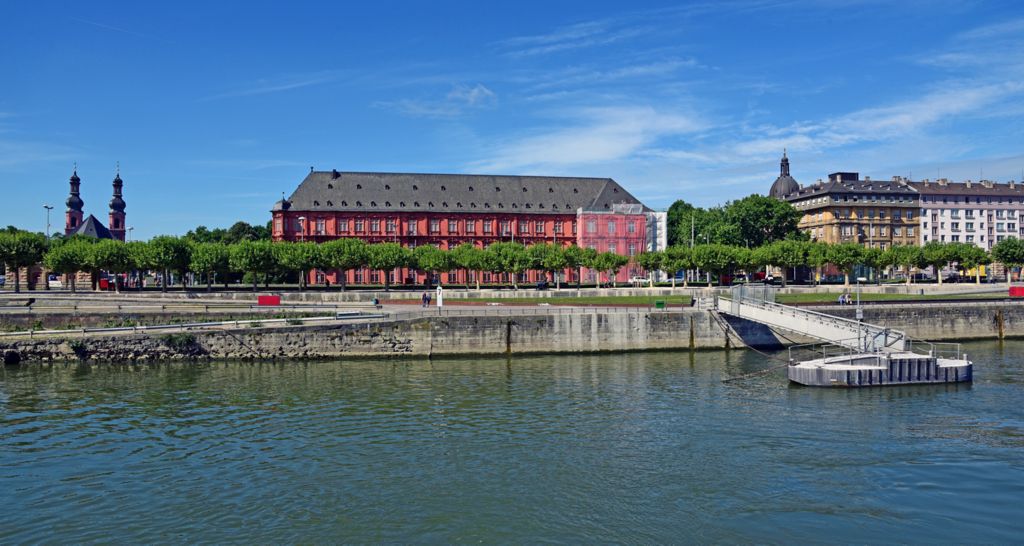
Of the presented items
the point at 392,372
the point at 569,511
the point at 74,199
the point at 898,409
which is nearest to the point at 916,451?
the point at 898,409

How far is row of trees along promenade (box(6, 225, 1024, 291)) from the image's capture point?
8325 centimetres

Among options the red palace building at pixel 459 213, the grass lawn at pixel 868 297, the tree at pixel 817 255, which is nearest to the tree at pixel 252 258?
the red palace building at pixel 459 213

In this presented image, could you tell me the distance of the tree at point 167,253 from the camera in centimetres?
8244

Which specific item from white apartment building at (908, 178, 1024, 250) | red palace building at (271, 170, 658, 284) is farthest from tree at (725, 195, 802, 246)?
white apartment building at (908, 178, 1024, 250)

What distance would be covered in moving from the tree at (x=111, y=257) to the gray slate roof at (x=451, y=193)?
39.1 m

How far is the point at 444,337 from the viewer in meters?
52.6

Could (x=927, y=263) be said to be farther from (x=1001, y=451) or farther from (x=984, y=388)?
(x=1001, y=451)

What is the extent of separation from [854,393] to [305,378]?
31.1m

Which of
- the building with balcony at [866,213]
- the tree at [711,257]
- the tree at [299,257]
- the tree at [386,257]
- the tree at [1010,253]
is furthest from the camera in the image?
the building with balcony at [866,213]

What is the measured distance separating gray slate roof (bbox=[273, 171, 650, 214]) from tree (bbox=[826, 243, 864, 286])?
41594 mm

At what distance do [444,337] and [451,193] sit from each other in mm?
80608

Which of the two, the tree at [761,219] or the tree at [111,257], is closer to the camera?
the tree at [111,257]

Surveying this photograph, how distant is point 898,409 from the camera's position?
3500 centimetres

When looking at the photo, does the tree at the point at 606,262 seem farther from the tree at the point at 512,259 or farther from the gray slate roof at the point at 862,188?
the gray slate roof at the point at 862,188
